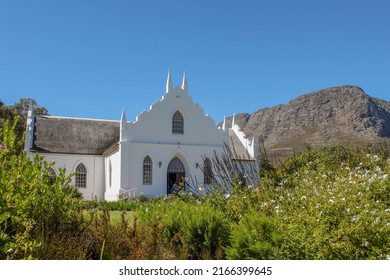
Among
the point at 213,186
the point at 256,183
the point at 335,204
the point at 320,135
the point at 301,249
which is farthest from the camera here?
the point at 320,135

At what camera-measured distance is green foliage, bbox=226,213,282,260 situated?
643 cm

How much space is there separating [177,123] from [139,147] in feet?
13.4

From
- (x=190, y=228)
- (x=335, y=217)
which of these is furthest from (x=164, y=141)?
(x=335, y=217)

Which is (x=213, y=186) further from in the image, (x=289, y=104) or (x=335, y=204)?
(x=289, y=104)

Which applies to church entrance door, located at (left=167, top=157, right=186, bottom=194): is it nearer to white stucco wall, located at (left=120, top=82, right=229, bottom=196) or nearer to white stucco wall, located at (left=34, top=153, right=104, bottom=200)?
white stucco wall, located at (left=120, top=82, right=229, bottom=196)

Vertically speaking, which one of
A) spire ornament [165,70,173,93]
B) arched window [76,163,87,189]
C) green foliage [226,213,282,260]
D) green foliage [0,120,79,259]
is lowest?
green foliage [226,213,282,260]

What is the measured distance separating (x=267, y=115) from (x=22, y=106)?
8964 cm

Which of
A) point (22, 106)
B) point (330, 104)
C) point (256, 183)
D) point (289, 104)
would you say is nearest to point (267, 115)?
point (289, 104)

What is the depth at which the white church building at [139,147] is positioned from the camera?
108ft

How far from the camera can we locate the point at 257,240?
668 cm

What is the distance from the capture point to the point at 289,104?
5271 inches

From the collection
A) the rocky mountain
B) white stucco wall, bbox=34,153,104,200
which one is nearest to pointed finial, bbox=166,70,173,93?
white stucco wall, bbox=34,153,104,200

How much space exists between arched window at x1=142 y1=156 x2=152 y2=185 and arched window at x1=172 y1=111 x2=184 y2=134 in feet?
10.9

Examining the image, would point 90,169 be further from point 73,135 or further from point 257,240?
point 257,240
